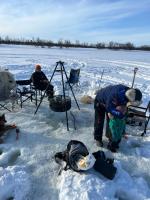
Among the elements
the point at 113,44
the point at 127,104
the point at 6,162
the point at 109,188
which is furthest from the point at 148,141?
the point at 113,44

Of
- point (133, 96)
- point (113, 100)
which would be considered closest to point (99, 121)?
point (113, 100)

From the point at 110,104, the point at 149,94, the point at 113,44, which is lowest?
the point at 113,44

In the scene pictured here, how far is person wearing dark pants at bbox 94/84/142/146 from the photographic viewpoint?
3.82 metres

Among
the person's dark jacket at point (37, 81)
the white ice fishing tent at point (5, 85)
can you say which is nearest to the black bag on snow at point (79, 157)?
the white ice fishing tent at point (5, 85)

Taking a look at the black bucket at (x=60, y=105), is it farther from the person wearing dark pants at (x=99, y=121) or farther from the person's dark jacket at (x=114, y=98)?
the person's dark jacket at (x=114, y=98)

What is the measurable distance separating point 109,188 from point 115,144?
1118mm

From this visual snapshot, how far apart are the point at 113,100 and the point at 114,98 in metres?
0.04

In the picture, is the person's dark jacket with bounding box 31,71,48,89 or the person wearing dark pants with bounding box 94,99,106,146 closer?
the person wearing dark pants with bounding box 94,99,106,146

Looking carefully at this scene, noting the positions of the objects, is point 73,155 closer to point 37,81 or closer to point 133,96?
point 133,96

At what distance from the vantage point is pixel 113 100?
13.3 ft

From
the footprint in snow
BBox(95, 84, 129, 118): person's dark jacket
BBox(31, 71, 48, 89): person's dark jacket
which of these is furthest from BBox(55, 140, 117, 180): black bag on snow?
BBox(31, 71, 48, 89): person's dark jacket

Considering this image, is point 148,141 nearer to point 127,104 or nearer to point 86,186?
point 127,104

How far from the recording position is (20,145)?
Answer: 4523mm

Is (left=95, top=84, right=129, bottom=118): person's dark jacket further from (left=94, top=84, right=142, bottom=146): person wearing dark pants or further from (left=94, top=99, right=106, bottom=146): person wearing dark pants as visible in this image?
(left=94, top=99, right=106, bottom=146): person wearing dark pants
